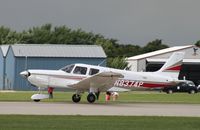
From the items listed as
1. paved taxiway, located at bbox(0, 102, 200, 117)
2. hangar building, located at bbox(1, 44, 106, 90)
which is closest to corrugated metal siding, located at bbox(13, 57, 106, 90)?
hangar building, located at bbox(1, 44, 106, 90)

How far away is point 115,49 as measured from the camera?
128250 mm

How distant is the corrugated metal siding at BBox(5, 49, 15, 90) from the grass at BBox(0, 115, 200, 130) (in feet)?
194

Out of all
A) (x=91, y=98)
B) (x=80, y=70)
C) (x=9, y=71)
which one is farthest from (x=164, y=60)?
(x=91, y=98)

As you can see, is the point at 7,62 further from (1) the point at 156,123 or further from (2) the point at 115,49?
(1) the point at 156,123

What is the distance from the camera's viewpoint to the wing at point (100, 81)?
3365 centimetres

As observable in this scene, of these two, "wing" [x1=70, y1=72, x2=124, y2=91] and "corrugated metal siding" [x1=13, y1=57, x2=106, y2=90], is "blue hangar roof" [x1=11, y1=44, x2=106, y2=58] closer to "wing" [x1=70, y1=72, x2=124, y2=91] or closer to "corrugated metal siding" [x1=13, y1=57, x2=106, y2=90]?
"corrugated metal siding" [x1=13, y1=57, x2=106, y2=90]

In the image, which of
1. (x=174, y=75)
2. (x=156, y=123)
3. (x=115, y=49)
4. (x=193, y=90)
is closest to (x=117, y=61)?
(x=193, y=90)

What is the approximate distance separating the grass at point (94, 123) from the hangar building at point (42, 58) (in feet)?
188

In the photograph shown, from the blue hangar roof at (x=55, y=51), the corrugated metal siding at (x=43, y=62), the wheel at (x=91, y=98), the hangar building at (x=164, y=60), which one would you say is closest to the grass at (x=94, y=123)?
the wheel at (x=91, y=98)

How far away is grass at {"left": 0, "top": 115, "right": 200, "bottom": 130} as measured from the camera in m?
18.6

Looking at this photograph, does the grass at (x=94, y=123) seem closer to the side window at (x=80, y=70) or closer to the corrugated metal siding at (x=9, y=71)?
the side window at (x=80, y=70)

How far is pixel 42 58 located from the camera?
80.7m

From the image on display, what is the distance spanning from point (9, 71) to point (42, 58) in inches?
224

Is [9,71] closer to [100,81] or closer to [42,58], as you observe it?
[42,58]
